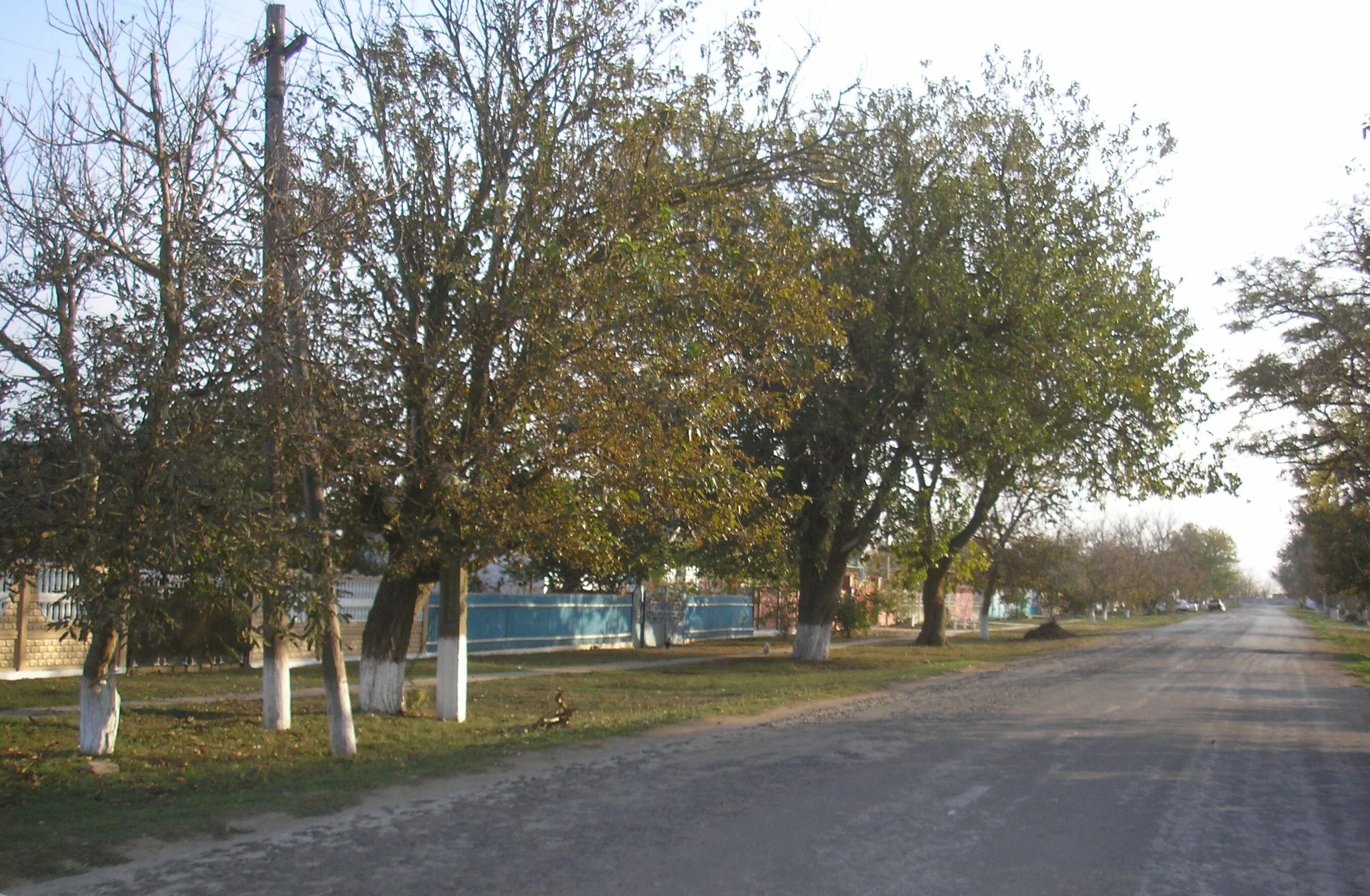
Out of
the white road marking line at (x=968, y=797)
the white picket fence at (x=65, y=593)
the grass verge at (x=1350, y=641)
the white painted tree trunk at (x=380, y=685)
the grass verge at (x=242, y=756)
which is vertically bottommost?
the grass verge at (x=1350, y=641)

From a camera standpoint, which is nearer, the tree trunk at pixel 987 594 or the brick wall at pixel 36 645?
the brick wall at pixel 36 645

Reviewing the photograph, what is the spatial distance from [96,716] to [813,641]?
62.3ft

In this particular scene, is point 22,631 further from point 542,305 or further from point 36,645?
point 542,305

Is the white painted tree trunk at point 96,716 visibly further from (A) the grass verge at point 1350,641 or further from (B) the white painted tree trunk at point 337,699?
(A) the grass verge at point 1350,641

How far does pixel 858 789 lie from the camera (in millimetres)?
9438

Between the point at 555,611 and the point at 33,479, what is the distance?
21.2 m

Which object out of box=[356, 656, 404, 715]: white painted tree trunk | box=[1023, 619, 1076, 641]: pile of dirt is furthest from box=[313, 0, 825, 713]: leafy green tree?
box=[1023, 619, 1076, 641]: pile of dirt

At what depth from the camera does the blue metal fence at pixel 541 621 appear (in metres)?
25.8

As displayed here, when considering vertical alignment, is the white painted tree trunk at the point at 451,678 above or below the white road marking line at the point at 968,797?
above

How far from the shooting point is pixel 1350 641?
149ft

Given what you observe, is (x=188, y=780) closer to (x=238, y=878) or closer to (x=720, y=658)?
(x=238, y=878)

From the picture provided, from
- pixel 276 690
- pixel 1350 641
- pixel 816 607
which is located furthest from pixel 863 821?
pixel 1350 641

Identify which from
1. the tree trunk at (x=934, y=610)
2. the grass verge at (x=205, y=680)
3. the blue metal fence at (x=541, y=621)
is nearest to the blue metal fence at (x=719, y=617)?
the blue metal fence at (x=541, y=621)

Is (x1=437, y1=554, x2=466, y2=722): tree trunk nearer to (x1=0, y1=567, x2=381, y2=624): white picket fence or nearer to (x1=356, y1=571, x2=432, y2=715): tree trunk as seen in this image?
(x1=356, y1=571, x2=432, y2=715): tree trunk
